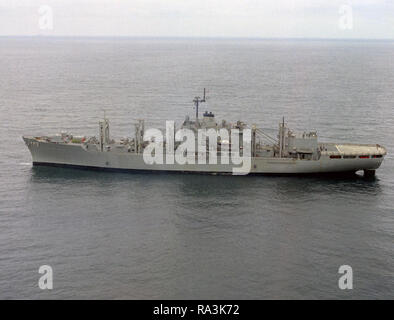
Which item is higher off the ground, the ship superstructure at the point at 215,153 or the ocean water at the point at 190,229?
the ship superstructure at the point at 215,153

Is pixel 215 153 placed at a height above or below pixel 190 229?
above

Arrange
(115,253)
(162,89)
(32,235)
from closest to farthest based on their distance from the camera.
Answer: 1. (115,253)
2. (32,235)
3. (162,89)

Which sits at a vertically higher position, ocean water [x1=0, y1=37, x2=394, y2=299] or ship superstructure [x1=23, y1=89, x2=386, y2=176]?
ship superstructure [x1=23, y1=89, x2=386, y2=176]

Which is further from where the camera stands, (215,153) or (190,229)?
(215,153)

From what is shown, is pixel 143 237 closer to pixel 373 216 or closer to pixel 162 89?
pixel 373 216

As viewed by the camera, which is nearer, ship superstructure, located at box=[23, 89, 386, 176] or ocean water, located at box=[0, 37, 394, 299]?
ocean water, located at box=[0, 37, 394, 299]

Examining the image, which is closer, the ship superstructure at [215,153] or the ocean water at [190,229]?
the ocean water at [190,229]

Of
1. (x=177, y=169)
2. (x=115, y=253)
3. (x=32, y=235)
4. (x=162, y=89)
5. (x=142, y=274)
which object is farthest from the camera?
(x=162, y=89)
